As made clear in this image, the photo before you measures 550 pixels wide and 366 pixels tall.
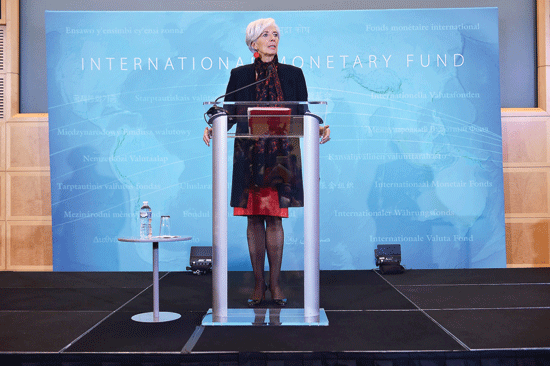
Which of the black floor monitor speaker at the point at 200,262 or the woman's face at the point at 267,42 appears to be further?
the black floor monitor speaker at the point at 200,262

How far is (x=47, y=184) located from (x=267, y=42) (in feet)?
10.1

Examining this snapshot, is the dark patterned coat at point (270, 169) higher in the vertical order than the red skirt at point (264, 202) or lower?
higher

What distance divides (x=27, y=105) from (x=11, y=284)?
1930 mm

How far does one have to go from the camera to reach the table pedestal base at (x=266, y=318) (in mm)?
2205

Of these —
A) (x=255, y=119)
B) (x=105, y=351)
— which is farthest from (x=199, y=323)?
(x=255, y=119)

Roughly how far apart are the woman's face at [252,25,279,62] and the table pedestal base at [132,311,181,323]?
1559mm

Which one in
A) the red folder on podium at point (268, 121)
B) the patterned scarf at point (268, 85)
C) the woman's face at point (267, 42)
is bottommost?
the red folder on podium at point (268, 121)

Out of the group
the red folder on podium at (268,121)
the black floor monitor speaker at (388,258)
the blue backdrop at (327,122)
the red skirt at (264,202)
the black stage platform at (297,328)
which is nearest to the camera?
the black stage platform at (297,328)

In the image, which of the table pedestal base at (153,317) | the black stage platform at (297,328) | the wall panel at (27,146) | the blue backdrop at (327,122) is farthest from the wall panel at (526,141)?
the wall panel at (27,146)

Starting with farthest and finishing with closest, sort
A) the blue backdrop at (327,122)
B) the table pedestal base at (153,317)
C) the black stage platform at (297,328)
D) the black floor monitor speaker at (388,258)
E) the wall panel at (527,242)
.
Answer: the wall panel at (527,242) < the blue backdrop at (327,122) < the black floor monitor speaker at (388,258) < the table pedestal base at (153,317) < the black stage platform at (297,328)

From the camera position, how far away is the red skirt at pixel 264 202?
8.11 feet

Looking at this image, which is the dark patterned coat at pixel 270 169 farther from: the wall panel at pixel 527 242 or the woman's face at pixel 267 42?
the wall panel at pixel 527 242

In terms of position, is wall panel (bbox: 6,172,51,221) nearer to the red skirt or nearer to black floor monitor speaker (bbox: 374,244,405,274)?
the red skirt

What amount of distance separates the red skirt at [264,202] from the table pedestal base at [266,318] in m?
0.53
